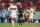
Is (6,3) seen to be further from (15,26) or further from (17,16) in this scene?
(15,26)

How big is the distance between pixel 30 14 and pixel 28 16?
175mm

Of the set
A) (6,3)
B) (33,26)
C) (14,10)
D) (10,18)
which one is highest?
(6,3)

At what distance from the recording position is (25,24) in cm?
587

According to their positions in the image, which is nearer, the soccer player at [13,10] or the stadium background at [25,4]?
the soccer player at [13,10]

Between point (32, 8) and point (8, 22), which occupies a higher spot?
point (32, 8)

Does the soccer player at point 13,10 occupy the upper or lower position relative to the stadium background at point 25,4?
lower

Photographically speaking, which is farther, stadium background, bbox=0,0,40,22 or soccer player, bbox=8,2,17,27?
stadium background, bbox=0,0,40,22

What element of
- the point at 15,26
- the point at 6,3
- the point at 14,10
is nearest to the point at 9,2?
the point at 6,3

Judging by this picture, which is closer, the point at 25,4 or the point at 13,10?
the point at 13,10

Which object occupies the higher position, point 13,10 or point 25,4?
point 25,4

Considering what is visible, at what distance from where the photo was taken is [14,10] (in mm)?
6070

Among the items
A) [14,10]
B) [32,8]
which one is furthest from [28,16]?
[14,10]

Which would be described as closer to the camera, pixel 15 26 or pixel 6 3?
pixel 15 26

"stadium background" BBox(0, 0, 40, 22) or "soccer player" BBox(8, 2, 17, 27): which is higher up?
"stadium background" BBox(0, 0, 40, 22)
